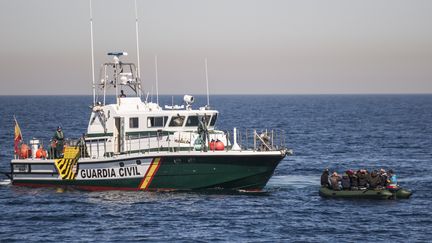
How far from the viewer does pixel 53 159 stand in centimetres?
4172

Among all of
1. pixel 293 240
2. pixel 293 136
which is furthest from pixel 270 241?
pixel 293 136

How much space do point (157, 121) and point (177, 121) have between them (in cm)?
96

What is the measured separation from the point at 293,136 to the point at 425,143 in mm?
15206

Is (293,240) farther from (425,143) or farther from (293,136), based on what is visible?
(293,136)

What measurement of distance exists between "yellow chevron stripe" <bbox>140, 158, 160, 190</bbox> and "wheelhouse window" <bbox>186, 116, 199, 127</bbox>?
117 inches

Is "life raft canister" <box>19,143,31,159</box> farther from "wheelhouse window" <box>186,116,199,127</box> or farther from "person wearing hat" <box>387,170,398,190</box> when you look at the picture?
"person wearing hat" <box>387,170,398,190</box>

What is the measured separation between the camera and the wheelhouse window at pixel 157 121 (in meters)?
40.5

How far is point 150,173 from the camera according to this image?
1540 inches

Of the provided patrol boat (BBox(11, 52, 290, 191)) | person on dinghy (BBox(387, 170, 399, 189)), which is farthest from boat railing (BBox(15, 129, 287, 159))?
person on dinghy (BBox(387, 170, 399, 189))

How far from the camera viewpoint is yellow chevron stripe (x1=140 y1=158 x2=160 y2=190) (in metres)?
38.8

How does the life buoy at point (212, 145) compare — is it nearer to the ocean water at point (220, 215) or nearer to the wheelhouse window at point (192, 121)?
the ocean water at point (220, 215)

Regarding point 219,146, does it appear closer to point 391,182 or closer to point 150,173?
point 150,173

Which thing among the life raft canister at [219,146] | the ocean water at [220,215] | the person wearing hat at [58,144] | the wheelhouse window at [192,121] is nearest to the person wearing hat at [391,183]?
the ocean water at [220,215]

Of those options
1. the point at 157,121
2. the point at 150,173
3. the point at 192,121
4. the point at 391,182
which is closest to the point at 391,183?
the point at 391,182
